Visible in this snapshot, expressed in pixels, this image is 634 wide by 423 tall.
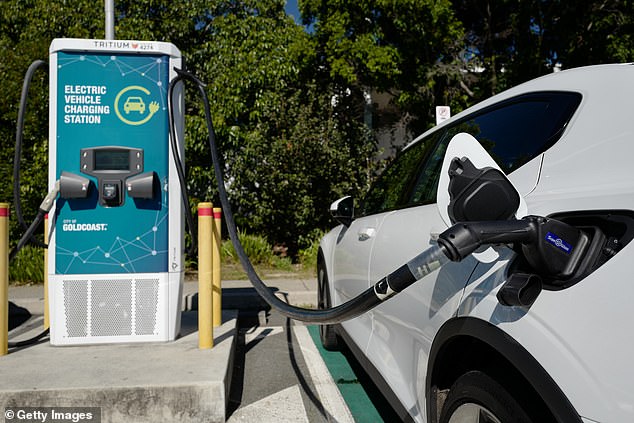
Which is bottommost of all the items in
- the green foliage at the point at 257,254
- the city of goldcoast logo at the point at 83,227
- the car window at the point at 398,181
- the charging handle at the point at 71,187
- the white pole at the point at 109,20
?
the green foliage at the point at 257,254

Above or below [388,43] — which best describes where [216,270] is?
below

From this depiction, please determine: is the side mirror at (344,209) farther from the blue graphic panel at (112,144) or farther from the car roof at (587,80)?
the car roof at (587,80)

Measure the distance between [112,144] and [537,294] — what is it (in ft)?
11.0

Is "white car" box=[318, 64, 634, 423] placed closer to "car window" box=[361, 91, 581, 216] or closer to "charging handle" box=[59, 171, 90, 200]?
"car window" box=[361, 91, 581, 216]

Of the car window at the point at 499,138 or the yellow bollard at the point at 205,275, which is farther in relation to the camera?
the yellow bollard at the point at 205,275

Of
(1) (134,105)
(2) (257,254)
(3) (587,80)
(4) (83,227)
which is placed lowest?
(2) (257,254)

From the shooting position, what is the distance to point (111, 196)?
3.81 m

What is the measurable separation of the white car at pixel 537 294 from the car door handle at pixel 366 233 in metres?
0.35

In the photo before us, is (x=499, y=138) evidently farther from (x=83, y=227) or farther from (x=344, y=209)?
(x=83, y=227)

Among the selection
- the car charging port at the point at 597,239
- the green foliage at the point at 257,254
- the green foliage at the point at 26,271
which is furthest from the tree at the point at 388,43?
the car charging port at the point at 597,239

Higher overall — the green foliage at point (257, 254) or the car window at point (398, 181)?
the car window at point (398, 181)

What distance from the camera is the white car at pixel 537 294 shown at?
1.21m

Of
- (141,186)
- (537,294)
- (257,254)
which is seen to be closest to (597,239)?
(537,294)
